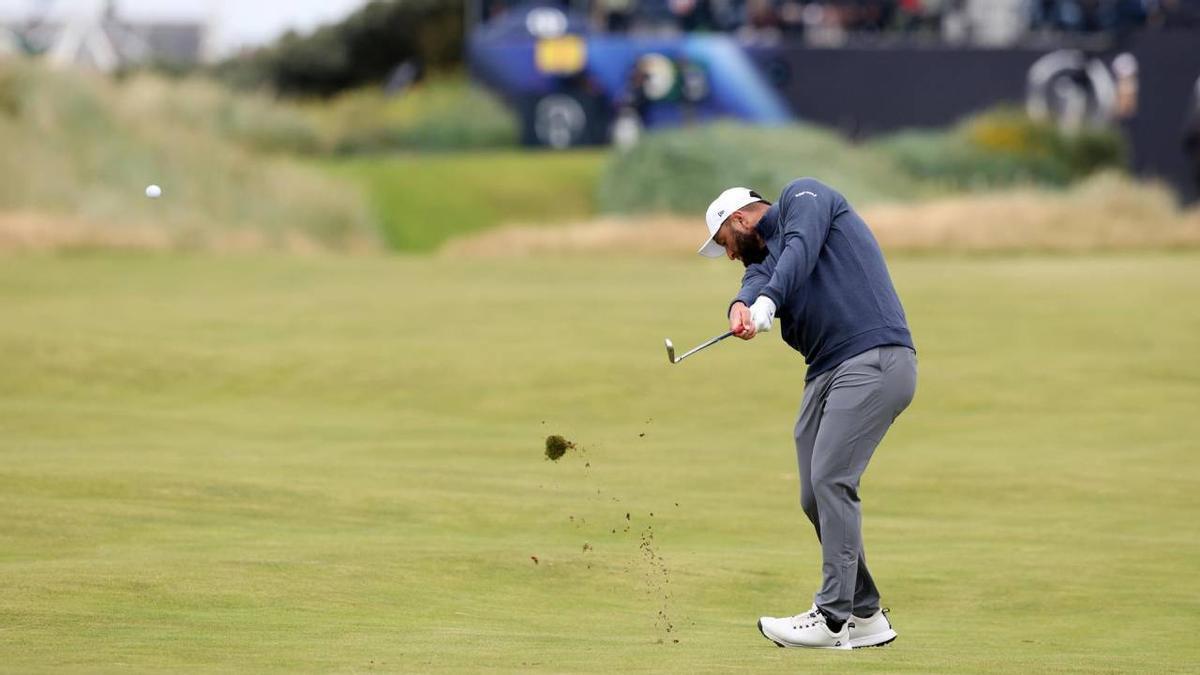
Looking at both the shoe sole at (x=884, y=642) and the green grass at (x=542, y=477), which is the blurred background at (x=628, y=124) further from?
the shoe sole at (x=884, y=642)

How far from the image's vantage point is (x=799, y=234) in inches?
391

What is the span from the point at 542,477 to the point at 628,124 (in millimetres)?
41824

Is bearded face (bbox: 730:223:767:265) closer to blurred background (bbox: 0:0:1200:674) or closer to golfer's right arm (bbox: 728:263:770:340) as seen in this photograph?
golfer's right arm (bbox: 728:263:770:340)

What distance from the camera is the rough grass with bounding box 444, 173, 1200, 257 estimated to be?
40.3 meters

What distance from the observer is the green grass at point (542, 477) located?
35.0ft

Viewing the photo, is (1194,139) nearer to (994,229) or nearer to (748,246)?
(994,229)

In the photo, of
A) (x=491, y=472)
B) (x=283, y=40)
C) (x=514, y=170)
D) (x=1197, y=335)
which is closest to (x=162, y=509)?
(x=491, y=472)

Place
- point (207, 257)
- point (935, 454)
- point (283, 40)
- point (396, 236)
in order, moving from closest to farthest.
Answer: point (935, 454) < point (207, 257) < point (396, 236) < point (283, 40)

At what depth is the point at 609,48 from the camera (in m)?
57.4

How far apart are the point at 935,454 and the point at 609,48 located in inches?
1525

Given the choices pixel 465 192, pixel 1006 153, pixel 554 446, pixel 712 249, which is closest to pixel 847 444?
pixel 712 249

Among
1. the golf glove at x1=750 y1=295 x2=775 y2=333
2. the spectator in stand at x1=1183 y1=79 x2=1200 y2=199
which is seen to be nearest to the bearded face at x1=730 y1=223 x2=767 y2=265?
the golf glove at x1=750 y1=295 x2=775 y2=333

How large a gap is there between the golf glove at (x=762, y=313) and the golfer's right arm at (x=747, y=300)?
34mm

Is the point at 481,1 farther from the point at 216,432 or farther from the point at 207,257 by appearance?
the point at 216,432
